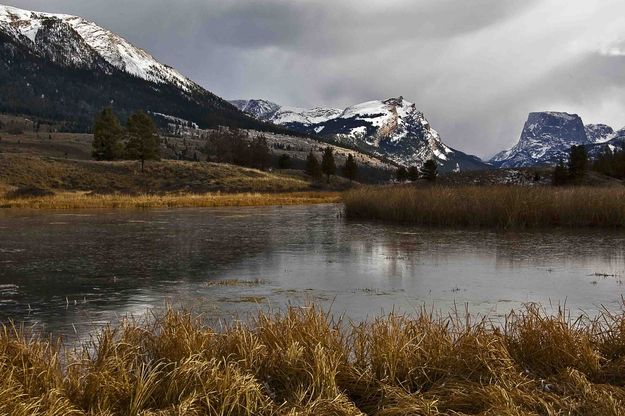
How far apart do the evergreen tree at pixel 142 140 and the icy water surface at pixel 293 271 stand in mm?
52667

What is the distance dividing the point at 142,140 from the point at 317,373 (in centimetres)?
7853

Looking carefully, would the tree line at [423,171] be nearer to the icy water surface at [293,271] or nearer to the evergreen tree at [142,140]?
the evergreen tree at [142,140]

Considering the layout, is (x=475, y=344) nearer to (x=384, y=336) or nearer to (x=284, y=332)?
(x=384, y=336)

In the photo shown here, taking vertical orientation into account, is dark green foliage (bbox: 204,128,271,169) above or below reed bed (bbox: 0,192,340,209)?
above

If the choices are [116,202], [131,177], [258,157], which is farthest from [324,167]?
[116,202]

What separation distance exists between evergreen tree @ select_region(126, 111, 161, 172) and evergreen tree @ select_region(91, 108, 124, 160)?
7449 mm

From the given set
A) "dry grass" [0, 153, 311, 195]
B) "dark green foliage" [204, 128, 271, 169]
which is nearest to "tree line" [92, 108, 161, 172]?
"dry grass" [0, 153, 311, 195]

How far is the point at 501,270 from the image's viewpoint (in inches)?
640

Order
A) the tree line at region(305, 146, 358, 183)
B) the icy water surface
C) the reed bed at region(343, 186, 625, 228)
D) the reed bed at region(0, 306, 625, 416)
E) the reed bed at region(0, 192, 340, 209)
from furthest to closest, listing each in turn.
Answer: the tree line at region(305, 146, 358, 183) → the reed bed at region(0, 192, 340, 209) → the reed bed at region(343, 186, 625, 228) → the icy water surface → the reed bed at region(0, 306, 625, 416)

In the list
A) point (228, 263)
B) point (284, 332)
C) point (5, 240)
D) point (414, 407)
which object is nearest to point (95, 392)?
point (284, 332)

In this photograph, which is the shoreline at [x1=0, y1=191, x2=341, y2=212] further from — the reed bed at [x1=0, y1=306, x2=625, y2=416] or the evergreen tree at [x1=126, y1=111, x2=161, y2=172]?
the reed bed at [x1=0, y1=306, x2=625, y2=416]

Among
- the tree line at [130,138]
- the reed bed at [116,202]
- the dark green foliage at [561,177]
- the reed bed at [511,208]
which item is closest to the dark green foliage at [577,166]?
the dark green foliage at [561,177]

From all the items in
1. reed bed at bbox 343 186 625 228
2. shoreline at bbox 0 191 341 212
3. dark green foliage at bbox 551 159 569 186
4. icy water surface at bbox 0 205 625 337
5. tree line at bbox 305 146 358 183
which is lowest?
icy water surface at bbox 0 205 625 337

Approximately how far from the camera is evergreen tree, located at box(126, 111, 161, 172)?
80.0 meters
